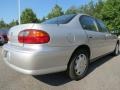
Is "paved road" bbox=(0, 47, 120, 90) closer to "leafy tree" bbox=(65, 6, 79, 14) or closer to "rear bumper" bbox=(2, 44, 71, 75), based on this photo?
"rear bumper" bbox=(2, 44, 71, 75)

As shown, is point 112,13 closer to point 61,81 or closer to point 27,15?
point 27,15

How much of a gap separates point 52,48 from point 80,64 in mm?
1040

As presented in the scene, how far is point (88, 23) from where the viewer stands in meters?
4.74

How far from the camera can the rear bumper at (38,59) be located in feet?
10.8

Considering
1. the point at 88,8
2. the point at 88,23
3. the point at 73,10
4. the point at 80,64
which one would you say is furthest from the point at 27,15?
the point at 80,64

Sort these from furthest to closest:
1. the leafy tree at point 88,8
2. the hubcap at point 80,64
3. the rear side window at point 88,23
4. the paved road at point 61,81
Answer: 1. the leafy tree at point 88,8
2. the rear side window at point 88,23
3. the hubcap at point 80,64
4. the paved road at point 61,81

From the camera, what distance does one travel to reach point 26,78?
4332 mm

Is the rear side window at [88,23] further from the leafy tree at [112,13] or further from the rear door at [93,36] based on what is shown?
the leafy tree at [112,13]

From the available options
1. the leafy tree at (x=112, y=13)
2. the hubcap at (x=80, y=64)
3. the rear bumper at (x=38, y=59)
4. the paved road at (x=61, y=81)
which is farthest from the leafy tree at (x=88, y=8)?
the rear bumper at (x=38, y=59)

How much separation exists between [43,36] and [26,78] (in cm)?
138

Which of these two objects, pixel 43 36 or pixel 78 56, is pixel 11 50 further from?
pixel 78 56

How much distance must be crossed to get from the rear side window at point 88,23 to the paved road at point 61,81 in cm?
110

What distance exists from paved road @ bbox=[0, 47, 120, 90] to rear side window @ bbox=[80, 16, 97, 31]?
1099 millimetres

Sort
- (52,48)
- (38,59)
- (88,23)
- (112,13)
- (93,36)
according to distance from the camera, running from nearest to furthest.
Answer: (38,59) → (52,48) → (93,36) → (88,23) → (112,13)
